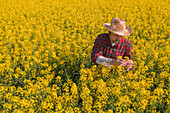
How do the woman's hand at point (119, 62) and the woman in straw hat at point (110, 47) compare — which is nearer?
the woman's hand at point (119, 62)

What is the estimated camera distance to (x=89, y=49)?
4.51 meters

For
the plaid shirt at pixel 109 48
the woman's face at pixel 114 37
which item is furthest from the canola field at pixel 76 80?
the woman's face at pixel 114 37

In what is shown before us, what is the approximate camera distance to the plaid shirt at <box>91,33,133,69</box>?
3311mm

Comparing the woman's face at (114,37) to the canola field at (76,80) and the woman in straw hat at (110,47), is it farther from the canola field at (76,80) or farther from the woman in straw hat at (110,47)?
the canola field at (76,80)

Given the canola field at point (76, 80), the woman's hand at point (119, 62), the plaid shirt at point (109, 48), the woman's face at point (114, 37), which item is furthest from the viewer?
the plaid shirt at point (109, 48)

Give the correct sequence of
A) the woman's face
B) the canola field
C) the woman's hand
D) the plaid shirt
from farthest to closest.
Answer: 1. the plaid shirt
2. the woman's face
3. the woman's hand
4. the canola field

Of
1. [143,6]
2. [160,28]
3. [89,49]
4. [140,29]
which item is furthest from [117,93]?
[143,6]

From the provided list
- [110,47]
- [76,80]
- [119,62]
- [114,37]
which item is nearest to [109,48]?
[110,47]

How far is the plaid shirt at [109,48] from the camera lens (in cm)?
331

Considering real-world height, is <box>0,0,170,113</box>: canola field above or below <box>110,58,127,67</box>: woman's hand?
below

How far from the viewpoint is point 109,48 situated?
3340 mm

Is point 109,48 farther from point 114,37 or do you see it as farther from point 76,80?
point 76,80

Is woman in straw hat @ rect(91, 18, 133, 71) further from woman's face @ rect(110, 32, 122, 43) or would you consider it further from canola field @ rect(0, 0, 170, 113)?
canola field @ rect(0, 0, 170, 113)

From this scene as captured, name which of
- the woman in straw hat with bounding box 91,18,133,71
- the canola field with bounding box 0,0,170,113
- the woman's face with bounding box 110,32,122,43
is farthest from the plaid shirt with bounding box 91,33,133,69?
the canola field with bounding box 0,0,170,113
